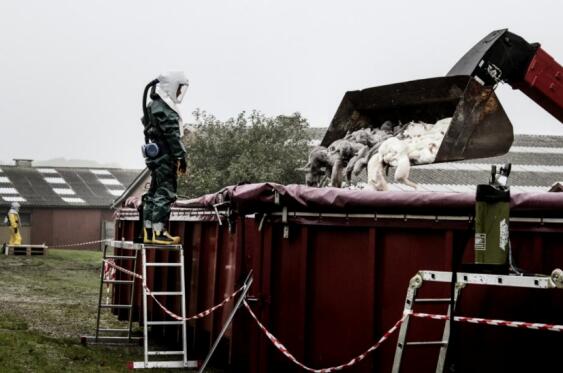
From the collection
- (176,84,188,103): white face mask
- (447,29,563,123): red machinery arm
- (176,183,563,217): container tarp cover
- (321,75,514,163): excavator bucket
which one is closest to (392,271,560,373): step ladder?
(176,183,563,217): container tarp cover

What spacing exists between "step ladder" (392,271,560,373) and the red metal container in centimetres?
28

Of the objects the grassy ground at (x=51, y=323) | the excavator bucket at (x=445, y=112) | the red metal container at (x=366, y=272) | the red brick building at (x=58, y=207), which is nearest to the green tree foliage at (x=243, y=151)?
the grassy ground at (x=51, y=323)

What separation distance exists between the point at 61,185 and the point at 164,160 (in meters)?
54.4

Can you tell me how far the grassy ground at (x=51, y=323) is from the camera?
37.9 ft

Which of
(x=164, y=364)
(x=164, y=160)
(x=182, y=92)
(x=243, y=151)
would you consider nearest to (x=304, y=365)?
(x=164, y=364)

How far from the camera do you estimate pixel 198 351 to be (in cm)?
1226

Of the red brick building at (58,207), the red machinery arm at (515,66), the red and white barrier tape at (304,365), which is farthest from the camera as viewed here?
the red brick building at (58,207)

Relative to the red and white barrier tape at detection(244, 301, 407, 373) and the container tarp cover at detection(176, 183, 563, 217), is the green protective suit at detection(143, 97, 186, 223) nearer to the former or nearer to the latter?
the container tarp cover at detection(176, 183, 563, 217)

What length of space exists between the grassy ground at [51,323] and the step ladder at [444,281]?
471 centimetres

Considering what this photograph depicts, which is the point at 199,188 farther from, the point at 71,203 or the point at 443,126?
the point at 443,126

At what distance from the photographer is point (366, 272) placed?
859 cm

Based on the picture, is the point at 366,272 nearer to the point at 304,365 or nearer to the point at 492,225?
the point at 304,365

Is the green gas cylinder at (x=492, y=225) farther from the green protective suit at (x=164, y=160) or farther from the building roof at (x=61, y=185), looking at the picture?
the building roof at (x=61, y=185)

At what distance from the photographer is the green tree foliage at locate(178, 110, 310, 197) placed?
43.0 meters
